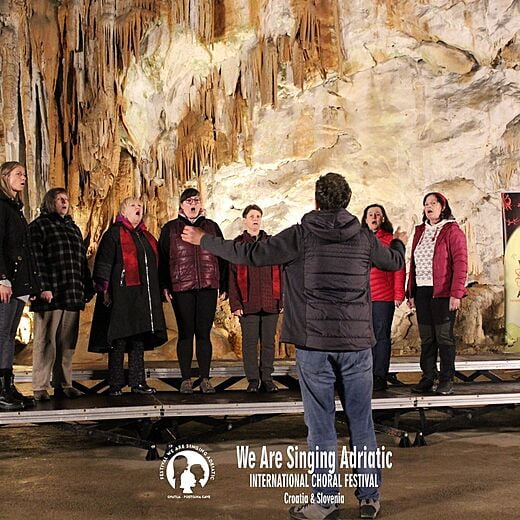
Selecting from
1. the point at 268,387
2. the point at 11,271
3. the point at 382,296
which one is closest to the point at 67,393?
the point at 11,271

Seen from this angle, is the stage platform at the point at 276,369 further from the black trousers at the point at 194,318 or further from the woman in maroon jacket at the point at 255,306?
the black trousers at the point at 194,318

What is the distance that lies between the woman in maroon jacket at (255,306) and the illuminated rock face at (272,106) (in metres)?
6.85

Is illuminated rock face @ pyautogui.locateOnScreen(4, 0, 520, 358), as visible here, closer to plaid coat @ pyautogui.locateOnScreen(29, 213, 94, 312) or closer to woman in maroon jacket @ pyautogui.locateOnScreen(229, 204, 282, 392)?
woman in maroon jacket @ pyautogui.locateOnScreen(229, 204, 282, 392)

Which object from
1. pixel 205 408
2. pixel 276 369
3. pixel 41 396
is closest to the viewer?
pixel 205 408

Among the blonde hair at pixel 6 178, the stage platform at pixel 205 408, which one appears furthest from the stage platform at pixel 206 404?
the blonde hair at pixel 6 178

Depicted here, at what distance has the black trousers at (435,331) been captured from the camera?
6.05 m

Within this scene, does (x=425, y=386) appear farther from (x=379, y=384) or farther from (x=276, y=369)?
(x=276, y=369)

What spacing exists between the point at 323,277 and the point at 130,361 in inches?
105

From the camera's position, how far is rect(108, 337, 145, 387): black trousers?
6.18m

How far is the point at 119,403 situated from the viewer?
5.73 m

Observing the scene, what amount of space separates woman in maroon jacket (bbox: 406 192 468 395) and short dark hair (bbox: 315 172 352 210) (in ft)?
6.75

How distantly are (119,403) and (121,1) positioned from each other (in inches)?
341

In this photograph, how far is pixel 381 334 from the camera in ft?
20.8

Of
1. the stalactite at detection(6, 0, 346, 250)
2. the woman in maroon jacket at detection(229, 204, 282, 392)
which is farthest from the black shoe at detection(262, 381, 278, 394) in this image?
the stalactite at detection(6, 0, 346, 250)
